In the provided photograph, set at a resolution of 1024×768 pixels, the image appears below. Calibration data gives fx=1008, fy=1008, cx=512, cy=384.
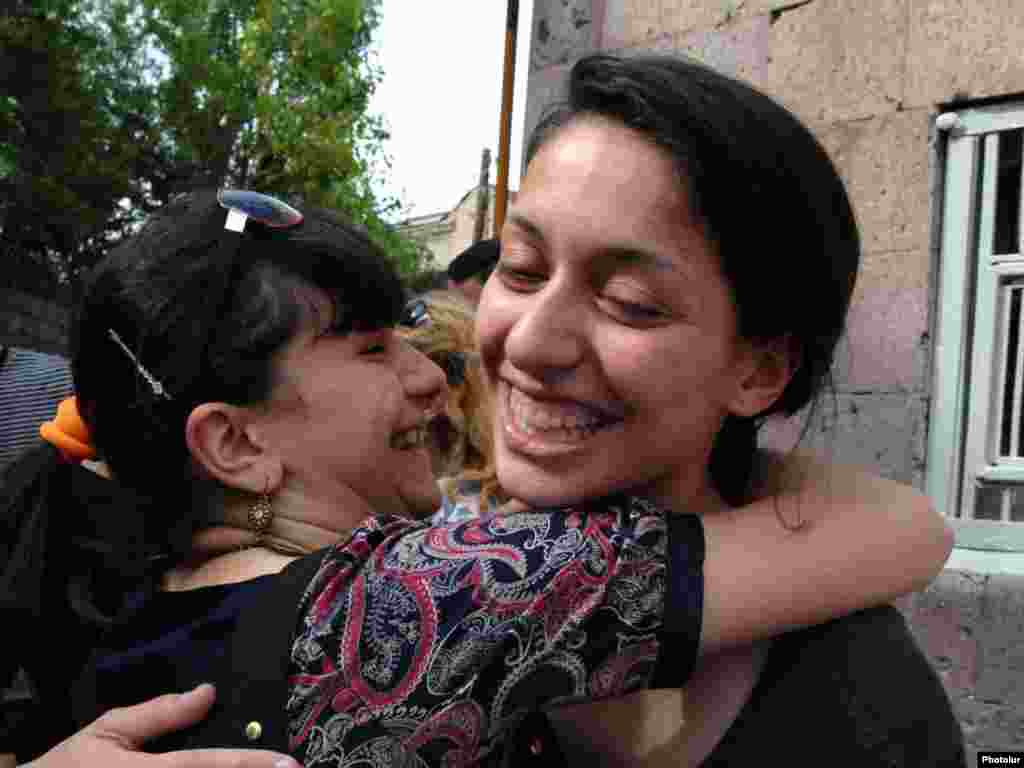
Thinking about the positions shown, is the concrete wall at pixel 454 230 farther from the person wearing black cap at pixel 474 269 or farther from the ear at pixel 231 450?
the ear at pixel 231 450

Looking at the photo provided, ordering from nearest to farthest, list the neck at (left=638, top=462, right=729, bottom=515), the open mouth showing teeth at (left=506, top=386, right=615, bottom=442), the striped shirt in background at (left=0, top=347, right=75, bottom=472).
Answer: the open mouth showing teeth at (left=506, top=386, right=615, bottom=442)
the neck at (left=638, top=462, right=729, bottom=515)
the striped shirt in background at (left=0, top=347, right=75, bottom=472)

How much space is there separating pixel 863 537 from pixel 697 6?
138 inches

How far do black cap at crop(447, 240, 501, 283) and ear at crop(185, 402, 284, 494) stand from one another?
1.93m

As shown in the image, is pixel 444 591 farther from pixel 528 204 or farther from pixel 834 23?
pixel 834 23

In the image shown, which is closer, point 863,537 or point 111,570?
point 863,537

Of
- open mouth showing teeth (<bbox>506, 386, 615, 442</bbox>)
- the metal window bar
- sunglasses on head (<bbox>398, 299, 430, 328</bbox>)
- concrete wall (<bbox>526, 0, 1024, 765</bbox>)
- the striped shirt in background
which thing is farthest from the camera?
the metal window bar

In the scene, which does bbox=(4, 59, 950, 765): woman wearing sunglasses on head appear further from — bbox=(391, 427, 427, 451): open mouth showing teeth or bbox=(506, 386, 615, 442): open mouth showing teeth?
bbox=(391, 427, 427, 451): open mouth showing teeth

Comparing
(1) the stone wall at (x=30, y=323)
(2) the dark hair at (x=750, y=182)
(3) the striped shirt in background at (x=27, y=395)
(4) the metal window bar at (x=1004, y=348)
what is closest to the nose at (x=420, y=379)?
(2) the dark hair at (x=750, y=182)

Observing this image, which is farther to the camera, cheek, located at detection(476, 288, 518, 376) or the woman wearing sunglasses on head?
cheek, located at detection(476, 288, 518, 376)

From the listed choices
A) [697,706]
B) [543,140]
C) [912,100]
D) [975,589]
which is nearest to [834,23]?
[912,100]

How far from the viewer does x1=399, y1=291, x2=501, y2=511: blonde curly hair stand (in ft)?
8.71

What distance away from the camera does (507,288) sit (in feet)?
4.09

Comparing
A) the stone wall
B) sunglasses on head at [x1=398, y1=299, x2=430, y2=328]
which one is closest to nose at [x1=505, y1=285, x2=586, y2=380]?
sunglasses on head at [x1=398, y1=299, x2=430, y2=328]

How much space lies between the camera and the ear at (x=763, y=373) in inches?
49.4
